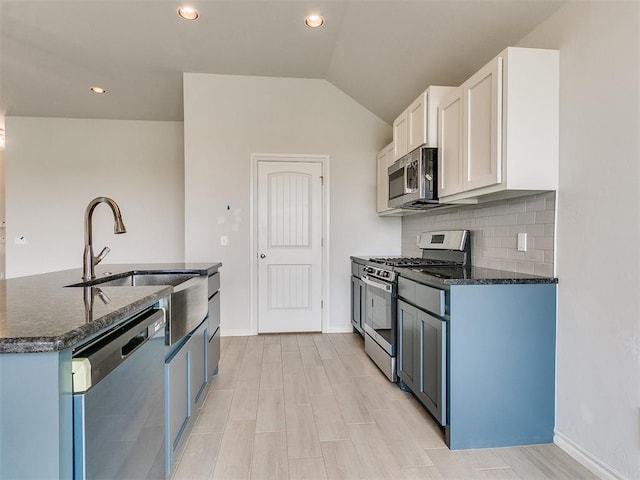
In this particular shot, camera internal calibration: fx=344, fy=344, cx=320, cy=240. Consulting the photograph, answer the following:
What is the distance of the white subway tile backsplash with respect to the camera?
193cm

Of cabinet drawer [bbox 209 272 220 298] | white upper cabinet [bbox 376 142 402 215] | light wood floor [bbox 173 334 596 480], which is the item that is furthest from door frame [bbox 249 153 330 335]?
cabinet drawer [bbox 209 272 220 298]

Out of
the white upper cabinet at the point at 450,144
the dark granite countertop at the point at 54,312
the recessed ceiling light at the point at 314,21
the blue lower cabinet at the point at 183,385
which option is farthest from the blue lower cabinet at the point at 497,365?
the recessed ceiling light at the point at 314,21

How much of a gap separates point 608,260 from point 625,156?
0.46m

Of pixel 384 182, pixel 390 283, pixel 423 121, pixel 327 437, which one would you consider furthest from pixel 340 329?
pixel 423 121

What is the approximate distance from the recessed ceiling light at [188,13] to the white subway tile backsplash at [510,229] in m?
2.68

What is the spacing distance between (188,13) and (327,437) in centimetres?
326

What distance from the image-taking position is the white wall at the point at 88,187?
491 cm

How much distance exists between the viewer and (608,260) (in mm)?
1571

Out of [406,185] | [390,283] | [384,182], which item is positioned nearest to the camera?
[390,283]

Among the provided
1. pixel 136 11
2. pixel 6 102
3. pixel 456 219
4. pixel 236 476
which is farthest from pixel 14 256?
pixel 456 219

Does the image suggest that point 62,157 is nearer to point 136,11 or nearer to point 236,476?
point 136,11

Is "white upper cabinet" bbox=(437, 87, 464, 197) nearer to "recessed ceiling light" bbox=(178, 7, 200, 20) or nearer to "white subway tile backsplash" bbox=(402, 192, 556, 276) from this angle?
"white subway tile backsplash" bbox=(402, 192, 556, 276)

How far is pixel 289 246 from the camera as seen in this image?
4051 mm

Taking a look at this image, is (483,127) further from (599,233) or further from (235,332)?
(235,332)
